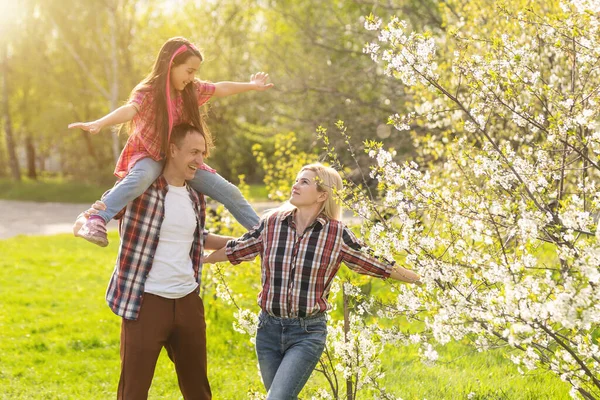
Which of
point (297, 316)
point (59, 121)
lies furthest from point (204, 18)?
point (297, 316)

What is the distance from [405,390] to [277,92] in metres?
7.09

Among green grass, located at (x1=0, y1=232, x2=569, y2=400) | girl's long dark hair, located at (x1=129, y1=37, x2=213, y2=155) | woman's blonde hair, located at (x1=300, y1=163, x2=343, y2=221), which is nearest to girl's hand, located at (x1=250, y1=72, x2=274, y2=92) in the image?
girl's long dark hair, located at (x1=129, y1=37, x2=213, y2=155)

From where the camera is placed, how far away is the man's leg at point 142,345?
337 cm

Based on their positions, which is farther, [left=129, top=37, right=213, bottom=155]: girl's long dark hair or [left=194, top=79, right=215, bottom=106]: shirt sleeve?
[left=194, top=79, right=215, bottom=106]: shirt sleeve

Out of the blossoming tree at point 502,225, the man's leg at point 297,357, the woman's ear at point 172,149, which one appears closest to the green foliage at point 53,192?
the woman's ear at point 172,149

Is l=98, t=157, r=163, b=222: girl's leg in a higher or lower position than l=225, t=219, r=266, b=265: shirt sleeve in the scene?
higher

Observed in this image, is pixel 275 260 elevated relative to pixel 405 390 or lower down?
elevated

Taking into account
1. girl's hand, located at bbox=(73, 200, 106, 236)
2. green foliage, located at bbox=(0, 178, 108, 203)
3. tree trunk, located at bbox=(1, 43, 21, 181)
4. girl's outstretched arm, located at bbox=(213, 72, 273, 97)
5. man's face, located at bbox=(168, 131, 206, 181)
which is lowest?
girl's hand, located at bbox=(73, 200, 106, 236)

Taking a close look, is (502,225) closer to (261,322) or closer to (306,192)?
(306,192)

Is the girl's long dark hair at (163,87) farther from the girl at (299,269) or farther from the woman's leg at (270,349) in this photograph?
the woman's leg at (270,349)

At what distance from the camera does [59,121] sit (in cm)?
2698

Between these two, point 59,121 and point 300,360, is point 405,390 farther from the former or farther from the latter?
point 59,121

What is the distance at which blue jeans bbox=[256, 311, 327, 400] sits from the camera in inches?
126

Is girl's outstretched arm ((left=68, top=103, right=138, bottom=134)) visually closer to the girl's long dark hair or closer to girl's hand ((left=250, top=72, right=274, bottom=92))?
the girl's long dark hair
